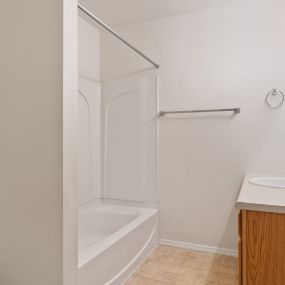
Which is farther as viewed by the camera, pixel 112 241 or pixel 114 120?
pixel 114 120

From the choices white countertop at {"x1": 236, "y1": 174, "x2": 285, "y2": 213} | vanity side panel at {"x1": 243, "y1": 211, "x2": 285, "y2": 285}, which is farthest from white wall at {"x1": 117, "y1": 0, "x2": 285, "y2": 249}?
vanity side panel at {"x1": 243, "y1": 211, "x2": 285, "y2": 285}

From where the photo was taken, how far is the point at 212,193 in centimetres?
252

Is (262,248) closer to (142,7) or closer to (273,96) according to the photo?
(273,96)

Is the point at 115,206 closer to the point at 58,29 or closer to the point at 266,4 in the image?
the point at 58,29

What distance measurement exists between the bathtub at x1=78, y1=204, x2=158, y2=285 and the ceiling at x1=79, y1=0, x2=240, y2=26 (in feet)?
6.54

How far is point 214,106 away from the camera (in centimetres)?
250

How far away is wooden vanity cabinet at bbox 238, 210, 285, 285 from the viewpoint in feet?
3.90

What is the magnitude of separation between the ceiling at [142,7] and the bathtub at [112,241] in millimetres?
1992

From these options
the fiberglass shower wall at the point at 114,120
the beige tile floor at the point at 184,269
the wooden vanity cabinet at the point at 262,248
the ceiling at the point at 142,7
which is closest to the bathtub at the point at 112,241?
the beige tile floor at the point at 184,269

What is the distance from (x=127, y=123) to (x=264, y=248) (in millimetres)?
1903

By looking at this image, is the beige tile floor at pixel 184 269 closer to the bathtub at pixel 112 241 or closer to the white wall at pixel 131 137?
the bathtub at pixel 112 241

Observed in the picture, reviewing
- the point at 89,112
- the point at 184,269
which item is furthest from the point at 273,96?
the point at 89,112

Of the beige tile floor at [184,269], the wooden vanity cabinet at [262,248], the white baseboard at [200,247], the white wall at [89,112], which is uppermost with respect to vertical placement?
the white wall at [89,112]

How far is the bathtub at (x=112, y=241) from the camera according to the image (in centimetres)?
159
